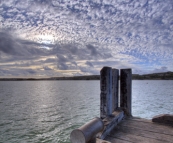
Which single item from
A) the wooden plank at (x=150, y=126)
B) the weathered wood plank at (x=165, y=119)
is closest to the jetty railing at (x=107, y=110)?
the wooden plank at (x=150, y=126)

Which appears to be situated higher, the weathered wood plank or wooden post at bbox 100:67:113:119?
wooden post at bbox 100:67:113:119

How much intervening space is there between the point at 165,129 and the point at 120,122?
1.35 m

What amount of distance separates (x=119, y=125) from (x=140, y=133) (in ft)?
2.48

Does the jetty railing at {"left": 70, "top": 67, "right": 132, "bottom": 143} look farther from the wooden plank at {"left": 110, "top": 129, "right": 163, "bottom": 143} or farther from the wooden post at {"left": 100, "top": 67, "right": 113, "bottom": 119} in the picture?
the wooden plank at {"left": 110, "top": 129, "right": 163, "bottom": 143}

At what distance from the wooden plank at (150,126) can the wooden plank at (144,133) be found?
0.60ft

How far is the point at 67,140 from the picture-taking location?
9.48 meters

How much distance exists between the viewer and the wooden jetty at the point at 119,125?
312cm

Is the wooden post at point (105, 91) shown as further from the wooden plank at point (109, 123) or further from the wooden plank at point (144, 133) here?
the wooden plank at point (144, 133)

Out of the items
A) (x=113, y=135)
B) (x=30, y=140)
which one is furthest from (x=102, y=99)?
(x=30, y=140)

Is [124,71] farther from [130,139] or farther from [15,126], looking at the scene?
[15,126]

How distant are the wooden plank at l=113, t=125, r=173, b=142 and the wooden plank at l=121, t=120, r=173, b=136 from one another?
7.2 inches

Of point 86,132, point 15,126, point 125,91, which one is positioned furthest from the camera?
point 15,126

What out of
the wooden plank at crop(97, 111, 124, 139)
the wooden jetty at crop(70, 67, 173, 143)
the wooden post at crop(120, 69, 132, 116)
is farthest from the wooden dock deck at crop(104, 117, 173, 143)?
the wooden post at crop(120, 69, 132, 116)

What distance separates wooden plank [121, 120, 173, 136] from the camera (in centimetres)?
418
